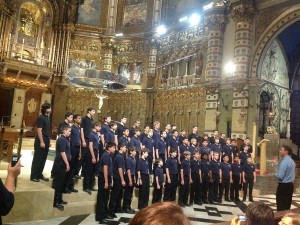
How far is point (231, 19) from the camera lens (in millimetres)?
14508

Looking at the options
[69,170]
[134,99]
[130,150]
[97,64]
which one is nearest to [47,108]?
[69,170]

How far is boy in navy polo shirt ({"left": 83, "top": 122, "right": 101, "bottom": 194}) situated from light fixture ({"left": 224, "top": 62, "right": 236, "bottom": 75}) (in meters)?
8.69

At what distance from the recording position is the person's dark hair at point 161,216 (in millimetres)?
1021

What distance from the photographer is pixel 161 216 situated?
103cm

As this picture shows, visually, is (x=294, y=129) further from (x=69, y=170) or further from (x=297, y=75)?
(x=69, y=170)

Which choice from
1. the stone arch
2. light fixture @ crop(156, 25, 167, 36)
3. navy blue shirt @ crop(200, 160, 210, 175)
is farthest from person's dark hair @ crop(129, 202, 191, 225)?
light fixture @ crop(156, 25, 167, 36)

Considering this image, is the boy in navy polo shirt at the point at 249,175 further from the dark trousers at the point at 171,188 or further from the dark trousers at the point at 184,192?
the dark trousers at the point at 171,188

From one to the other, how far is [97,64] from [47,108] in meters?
14.9

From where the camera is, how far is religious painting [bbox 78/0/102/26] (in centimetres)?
2155

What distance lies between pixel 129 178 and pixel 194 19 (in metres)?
11.8

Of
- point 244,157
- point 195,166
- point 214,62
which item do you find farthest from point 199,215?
point 214,62

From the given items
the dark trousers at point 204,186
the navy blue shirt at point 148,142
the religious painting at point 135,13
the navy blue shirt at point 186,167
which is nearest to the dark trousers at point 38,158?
the navy blue shirt at point 148,142

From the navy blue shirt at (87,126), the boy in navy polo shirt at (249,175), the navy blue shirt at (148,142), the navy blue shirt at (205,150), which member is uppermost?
the navy blue shirt at (87,126)

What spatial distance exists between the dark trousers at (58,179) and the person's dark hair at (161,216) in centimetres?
554
